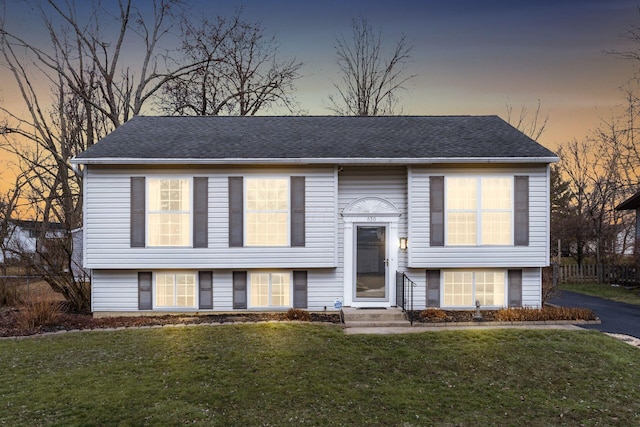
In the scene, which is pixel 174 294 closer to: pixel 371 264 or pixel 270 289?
pixel 270 289

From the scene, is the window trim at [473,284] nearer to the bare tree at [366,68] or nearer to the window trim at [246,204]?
the window trim at [246,204]

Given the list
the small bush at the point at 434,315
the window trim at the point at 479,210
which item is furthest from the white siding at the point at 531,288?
the small bush at the point at 434,315

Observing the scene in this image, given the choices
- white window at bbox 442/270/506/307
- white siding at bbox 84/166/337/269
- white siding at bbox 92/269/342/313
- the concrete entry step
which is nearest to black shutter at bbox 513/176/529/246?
white window at bbox 442/270/506/307

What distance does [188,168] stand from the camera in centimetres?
1172

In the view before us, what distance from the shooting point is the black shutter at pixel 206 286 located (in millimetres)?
11898

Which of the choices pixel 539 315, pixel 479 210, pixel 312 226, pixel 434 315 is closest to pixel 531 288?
pixel 539 315

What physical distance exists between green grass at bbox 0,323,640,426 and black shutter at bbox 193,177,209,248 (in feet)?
8.76

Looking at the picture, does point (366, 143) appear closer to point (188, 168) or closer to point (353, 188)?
point (353, 188)

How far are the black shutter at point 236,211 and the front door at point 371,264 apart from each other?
3.04 meters

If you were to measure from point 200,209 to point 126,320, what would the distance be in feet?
10.5

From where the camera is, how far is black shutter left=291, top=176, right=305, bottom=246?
11.7 meters

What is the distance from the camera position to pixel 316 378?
23.5 ft

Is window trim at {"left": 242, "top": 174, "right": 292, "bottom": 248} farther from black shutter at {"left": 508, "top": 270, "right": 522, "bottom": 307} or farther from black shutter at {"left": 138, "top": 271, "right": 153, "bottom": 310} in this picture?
black shutter at {"left": 508, "top": 270, "right": 522, "bottom": 307}

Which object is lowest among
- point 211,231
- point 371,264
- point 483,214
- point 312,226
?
point 371,264
